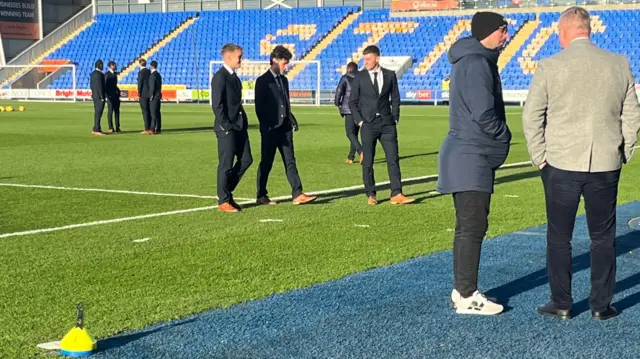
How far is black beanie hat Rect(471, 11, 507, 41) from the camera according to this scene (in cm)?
644

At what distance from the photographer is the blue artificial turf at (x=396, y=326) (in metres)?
5.59

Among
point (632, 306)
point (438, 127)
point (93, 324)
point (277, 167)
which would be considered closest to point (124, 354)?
point (93, 324)

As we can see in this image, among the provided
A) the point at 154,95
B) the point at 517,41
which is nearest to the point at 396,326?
the point at 154,95

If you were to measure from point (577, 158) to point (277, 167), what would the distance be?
11534 millimetres

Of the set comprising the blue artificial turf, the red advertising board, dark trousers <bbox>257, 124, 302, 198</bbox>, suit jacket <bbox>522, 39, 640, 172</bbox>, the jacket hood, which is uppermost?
the red advertising board

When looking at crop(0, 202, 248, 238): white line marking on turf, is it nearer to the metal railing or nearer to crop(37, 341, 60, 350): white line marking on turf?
crop(37, 341, 60, 350): white line marking on turf

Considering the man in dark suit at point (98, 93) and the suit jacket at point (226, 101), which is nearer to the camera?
the suit jacket at point (226, 101)

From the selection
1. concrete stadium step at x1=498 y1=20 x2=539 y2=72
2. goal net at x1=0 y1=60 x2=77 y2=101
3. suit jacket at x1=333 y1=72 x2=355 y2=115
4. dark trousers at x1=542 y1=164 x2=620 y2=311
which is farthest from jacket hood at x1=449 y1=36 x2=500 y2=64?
goal net at x1=0 y1=60 x2=77 y2=101

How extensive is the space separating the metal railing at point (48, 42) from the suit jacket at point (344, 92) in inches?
1920

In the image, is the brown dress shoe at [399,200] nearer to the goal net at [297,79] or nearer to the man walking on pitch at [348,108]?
the man walking on pitch at [348,108]

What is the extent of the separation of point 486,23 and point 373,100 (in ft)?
20.1

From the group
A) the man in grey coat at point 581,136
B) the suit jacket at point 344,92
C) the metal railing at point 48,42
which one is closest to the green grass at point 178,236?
the suit jacket at point 344,92

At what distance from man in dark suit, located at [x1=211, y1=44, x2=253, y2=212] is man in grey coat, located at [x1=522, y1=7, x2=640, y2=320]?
5.81m

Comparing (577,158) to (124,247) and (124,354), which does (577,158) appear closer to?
(124,354)
